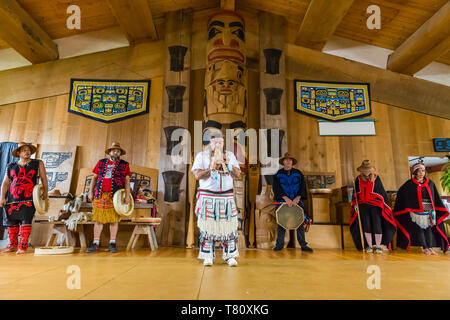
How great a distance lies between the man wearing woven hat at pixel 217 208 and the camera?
2.97 m

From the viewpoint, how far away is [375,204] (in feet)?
15.5

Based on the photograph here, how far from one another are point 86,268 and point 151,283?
939mm

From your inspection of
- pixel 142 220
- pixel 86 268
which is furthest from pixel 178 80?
pixel 86 268

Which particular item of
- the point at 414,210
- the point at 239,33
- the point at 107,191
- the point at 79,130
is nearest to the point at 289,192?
the point at 414,210

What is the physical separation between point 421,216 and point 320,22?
3886mm

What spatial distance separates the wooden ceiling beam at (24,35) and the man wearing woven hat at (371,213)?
20.6 feet

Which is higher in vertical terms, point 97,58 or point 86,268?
point 97,58

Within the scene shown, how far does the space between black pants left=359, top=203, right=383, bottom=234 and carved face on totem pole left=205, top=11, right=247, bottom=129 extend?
8.11 feet

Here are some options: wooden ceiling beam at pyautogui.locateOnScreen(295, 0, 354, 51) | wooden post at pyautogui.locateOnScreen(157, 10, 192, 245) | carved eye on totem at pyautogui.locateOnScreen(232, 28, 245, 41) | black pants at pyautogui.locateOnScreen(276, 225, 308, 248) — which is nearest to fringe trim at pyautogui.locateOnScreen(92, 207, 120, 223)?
wooden post at pyautogui.locateOnScreen(157, 10, 192, 245)

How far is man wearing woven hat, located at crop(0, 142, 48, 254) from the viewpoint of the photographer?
4.12 metres

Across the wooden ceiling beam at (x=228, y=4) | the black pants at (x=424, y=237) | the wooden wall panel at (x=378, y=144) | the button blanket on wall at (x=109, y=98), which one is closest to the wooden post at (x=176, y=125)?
the button blanket on wall at (x=109, y=98)

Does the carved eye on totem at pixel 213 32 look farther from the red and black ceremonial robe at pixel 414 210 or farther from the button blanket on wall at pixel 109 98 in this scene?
the red and black ceremonial robe at pixel 414 210
